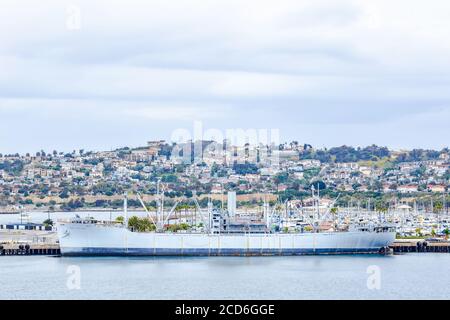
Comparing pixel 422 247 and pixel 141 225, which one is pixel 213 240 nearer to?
pixel 141 225

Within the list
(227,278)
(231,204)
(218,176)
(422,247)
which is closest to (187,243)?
(231,204)

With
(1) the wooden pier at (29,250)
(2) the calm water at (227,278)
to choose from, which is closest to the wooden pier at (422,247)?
(2) the calm water at (227,278)

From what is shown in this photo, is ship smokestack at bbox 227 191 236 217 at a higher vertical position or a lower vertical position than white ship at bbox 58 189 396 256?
higher

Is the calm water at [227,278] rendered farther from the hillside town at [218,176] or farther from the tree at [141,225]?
the hillside town at [218,176]

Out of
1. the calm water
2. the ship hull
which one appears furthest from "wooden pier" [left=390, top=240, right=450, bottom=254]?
the calm water

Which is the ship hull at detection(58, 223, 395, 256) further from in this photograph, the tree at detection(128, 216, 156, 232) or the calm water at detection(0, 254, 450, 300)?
the tree at detection(128, 216, 156, 232)
